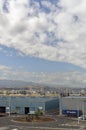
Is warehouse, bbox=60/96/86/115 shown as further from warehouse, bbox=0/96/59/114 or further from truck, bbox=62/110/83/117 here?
warehouse, bbox=0/96/59/114

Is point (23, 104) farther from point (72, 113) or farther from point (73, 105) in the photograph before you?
point (72, 113)

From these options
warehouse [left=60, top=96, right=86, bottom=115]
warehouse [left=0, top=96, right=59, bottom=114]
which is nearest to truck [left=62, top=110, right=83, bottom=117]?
warehouse [left=60, top=96, right=86, bottom=115]

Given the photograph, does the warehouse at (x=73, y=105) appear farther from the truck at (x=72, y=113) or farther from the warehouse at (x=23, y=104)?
the warehouse at (x=23, y=104)

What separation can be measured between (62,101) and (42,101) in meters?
10.2

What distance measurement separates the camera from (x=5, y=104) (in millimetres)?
142500

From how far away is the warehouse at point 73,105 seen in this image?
13150 centimetres

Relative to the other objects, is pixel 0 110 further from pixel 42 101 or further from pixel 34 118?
pixel 34 118

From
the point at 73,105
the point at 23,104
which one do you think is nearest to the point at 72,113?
the point at 73,105

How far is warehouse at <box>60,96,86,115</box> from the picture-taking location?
13150 centimetres

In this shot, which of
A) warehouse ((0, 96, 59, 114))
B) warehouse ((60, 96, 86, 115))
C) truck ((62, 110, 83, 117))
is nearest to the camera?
truck ((62, 110, 83, 117))

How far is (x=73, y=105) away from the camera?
13375 cm

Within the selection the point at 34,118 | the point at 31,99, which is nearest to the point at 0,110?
the point at 31,99

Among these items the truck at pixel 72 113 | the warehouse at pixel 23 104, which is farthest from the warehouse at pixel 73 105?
the warehouse at pixel 23 104

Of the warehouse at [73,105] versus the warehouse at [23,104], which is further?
the warehouse at [23,104]
